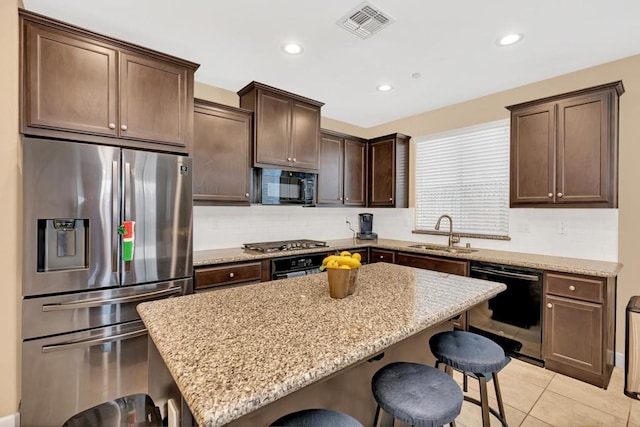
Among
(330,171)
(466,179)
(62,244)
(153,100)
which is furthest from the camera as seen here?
(330,171)

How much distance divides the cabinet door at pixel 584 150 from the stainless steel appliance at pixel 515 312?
80 cm

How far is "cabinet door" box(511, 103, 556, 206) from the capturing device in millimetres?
2805

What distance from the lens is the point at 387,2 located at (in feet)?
6.55

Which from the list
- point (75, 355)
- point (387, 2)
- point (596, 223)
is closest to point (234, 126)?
point (387, 2)

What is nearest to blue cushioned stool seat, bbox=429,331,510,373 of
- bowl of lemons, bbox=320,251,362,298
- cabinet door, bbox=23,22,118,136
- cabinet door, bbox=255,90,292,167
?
bowl of lemons, bbox=320,251,362,298

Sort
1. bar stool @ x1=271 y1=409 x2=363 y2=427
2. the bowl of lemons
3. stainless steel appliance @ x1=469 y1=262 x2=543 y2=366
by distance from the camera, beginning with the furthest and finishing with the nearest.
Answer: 1. stainless steel appliance @ x1=469 y1=262 x2=543 y2=366
2. the bowl of lemons
3. bar stool @ x1=271 y1=409 x2=363 y2=427

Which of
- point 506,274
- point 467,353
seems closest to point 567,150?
point 506,274

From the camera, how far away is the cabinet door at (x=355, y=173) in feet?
13.9

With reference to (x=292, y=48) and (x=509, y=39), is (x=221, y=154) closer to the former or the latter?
(x=292, y=48)

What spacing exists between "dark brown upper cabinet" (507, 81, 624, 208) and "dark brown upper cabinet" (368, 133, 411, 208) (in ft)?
4.71

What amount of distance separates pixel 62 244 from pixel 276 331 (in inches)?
67.4

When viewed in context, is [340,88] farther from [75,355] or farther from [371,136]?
[75,355]

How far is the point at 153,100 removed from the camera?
7.51 ft

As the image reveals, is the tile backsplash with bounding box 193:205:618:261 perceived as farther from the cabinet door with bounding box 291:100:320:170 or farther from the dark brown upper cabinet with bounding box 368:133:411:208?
the cabinet door with bounding box 291:100:320:170
